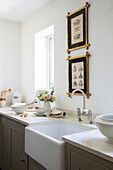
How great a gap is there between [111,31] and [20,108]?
1399 millimetres

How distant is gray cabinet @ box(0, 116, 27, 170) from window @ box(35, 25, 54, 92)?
0.90m

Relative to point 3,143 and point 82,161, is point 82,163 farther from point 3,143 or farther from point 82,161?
point 3,143

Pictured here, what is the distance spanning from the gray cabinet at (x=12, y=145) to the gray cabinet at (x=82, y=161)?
74cm

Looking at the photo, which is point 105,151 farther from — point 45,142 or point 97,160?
point 45,142

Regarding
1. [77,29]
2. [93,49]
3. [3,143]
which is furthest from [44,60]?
[3,143]

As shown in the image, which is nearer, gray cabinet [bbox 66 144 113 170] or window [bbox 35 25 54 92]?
gray cabinet [bbox 66 144 113 170]

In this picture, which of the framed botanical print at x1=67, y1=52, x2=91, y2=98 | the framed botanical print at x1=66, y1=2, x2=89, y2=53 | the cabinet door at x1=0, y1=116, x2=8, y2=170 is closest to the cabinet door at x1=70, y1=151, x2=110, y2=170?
the framed botanical print at x1=67, y1=52, x2=91, y2=98

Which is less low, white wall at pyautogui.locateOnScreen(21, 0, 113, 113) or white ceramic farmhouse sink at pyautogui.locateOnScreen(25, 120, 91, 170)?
white wall at pyautogui.locateOnScreen(21, 0, 113, 113)

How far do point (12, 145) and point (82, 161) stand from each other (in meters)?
1.28

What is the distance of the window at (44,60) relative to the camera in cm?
289

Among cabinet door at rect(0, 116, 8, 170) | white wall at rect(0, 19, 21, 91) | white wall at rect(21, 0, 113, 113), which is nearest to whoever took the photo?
white wall at rect(21, 0, 113, 113)

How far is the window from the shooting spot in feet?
9.48

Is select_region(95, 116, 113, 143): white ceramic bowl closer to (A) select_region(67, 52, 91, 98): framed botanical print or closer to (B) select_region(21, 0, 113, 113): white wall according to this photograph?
(B) select_region(21, 0, 113, 113): white wall

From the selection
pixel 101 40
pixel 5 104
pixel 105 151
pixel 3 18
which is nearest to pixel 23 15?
pixel 3 18
